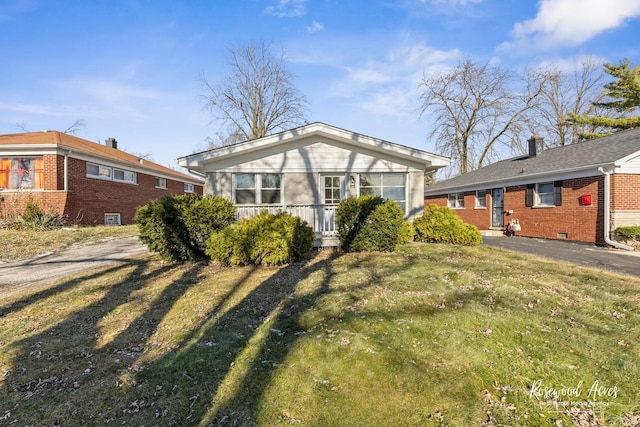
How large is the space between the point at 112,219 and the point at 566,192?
2195 cm

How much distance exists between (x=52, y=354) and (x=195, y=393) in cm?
215

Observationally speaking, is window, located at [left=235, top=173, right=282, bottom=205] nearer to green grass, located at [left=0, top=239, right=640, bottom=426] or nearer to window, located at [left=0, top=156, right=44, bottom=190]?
green grass, located at [left=0, top=239, right=640, bottom=426]

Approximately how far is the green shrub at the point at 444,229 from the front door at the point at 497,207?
7.76 meters

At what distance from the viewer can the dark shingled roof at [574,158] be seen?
461 inches

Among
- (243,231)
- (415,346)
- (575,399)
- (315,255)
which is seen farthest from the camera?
(315,255)

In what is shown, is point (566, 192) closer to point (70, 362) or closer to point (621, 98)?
point (70, 362)

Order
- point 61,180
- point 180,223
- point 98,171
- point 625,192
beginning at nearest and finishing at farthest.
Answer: point 180,223 < point 625,192 < point 61,180 < point 98,171

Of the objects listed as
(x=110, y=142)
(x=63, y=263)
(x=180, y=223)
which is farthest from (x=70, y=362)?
(x=110, y=142)

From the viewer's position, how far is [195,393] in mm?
2861

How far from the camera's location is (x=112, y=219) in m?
17.2

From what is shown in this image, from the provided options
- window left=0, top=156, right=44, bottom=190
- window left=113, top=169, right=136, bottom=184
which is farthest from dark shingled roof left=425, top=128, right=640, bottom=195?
window left=0, top=156, right=44, bottom=190

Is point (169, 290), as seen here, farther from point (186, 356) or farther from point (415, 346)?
point (415, 346)

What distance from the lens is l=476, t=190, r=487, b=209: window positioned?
1778 centimetres

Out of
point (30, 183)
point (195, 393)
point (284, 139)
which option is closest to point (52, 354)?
point (195, 393)
